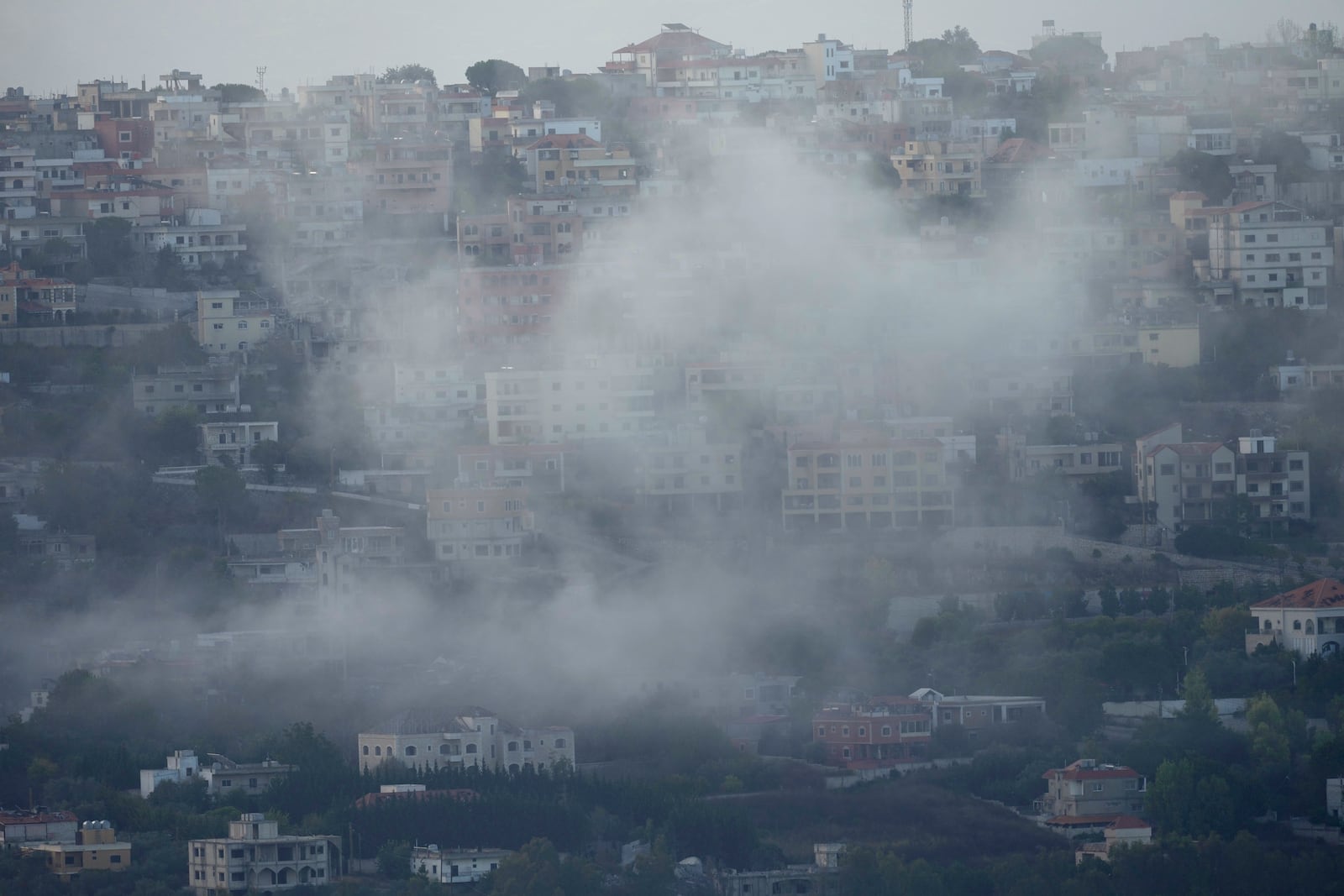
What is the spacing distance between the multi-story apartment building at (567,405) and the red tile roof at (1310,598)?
519 cm

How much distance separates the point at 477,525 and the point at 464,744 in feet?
11.4

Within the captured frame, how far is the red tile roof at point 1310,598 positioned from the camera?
71.4 feet

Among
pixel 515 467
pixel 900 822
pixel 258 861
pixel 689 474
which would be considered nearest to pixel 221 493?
pixel 515 467

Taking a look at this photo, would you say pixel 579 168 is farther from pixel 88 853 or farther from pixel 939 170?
pixel 88 853

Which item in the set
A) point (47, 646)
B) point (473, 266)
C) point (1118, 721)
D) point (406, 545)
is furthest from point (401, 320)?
point (1118, 721)

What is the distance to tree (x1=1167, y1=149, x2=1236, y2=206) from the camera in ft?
100

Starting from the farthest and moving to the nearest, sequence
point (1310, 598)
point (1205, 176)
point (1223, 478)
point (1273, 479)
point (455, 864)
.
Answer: point (1205, 176)
point (1273, 479)
point (1223, 478)
point (1310, 598)
point (455, 864)

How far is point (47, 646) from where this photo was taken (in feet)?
71.8

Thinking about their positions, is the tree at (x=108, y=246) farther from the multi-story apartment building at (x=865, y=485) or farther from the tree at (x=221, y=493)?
the multi-story apartment building at (x=865, y=485)

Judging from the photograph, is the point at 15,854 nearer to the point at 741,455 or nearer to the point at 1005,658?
the point at 1005,658

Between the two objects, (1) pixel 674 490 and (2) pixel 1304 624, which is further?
(1) pixel 674 490

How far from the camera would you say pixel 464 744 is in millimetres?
20141

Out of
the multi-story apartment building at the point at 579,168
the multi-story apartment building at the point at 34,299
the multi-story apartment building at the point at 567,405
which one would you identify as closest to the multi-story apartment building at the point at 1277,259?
the multi-story apartment building at the point at 567,405

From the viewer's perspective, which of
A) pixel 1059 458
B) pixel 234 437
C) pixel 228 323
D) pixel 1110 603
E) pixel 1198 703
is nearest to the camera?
pixel 1198 703
